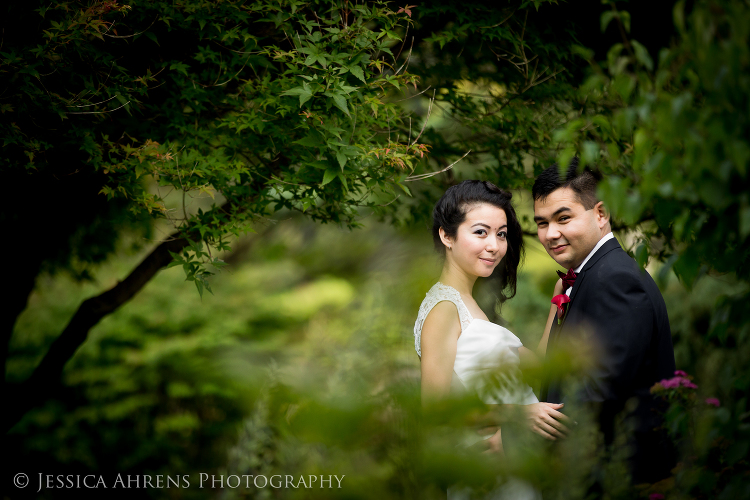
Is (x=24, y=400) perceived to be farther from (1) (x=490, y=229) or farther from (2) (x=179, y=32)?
(1) (x=490, y=229)

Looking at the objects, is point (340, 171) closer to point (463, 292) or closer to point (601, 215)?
point (463, 292)

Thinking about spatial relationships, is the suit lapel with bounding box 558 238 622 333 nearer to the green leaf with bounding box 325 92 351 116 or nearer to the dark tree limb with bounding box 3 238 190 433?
the green leaf with bounding box 325 92 351 116

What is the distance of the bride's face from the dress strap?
19cm

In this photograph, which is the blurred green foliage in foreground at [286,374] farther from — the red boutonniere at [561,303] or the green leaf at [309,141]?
the green leaf at [309,141]

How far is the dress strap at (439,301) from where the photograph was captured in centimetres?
314

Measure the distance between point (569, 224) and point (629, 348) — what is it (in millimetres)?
765

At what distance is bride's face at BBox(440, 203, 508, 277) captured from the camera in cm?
311

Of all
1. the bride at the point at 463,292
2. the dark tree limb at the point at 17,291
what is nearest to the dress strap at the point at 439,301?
the bride at the point at 463,292

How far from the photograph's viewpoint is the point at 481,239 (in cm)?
311

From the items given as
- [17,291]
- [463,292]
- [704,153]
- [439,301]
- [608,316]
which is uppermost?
[17,291]

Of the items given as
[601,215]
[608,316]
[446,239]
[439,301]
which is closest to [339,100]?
[446,239]

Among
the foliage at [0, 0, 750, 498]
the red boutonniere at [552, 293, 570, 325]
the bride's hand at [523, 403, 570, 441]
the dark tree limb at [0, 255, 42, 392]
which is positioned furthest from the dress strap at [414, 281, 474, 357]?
the dark tree limb at [0, 255, 42, 392]

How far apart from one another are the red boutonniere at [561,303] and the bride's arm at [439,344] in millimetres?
606

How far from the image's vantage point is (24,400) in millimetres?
4133
